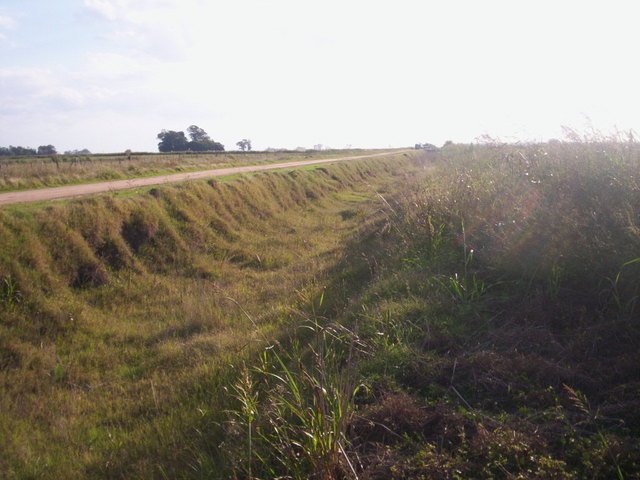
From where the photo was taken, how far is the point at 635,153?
548cm

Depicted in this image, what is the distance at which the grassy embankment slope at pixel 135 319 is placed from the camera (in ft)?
13.3

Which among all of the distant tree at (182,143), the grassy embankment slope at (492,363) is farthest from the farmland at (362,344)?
the distant tree at (182,143)

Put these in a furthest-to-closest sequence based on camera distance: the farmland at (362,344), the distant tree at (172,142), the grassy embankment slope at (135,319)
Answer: the distant tree at (172,142), the grassy embankment slope at (135,319), the farmland at (362,344)

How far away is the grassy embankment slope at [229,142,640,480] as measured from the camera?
7.91 ft

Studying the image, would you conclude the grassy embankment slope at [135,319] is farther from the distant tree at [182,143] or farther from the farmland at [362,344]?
the distant tree at [182,143]

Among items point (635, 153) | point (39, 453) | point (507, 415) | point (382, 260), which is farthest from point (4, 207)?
point (635, 153)

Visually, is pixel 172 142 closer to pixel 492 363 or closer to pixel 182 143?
pixel 182 143

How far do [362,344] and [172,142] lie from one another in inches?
3039

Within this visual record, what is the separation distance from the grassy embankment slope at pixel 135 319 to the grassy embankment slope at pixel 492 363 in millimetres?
736

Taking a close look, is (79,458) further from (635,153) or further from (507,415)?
(635,153)

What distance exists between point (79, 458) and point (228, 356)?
1739mm

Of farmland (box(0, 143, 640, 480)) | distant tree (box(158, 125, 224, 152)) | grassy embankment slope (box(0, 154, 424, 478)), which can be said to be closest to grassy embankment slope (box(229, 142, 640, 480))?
farmland (box(0, 143, 640, 480))

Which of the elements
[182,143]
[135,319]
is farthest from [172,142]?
[135,319]

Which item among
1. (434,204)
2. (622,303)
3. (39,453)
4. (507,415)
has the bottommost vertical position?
(39,453)
